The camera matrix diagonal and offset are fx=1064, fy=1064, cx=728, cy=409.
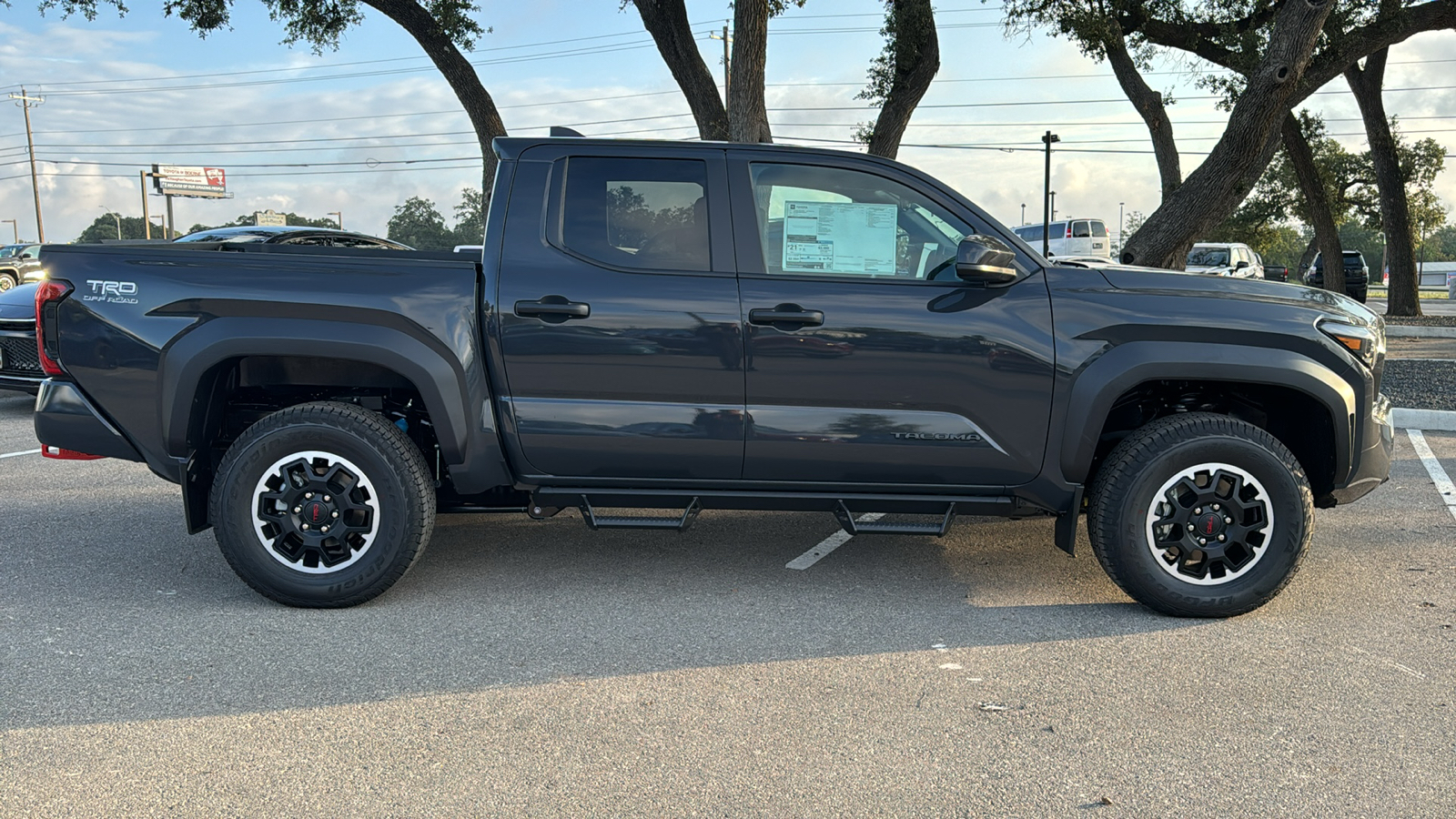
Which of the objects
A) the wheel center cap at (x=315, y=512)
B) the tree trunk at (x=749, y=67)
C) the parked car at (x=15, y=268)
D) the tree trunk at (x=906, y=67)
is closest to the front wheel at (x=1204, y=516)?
the wheel center cap at (x=315, y=512)

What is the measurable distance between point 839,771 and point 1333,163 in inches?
1564

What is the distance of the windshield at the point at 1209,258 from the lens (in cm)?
2802

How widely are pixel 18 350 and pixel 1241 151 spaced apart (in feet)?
41.0

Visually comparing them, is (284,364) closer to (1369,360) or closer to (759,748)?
(759,748)

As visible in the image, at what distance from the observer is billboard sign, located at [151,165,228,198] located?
300 feet

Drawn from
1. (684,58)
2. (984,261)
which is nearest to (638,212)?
(984,261)

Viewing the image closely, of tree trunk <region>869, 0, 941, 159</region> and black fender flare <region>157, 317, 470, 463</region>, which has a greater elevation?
tree trunk <region>869, 0, 941, 159</region>

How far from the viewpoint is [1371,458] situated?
4461 millimetres

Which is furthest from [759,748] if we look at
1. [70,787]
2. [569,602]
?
[70,787]

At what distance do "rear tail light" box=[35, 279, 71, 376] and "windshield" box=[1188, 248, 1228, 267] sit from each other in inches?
1113

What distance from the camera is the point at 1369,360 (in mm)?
4434

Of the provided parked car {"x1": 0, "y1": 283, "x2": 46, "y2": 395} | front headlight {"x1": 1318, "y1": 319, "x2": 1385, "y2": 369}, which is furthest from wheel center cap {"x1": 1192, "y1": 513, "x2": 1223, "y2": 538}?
parked car {"x1": 0, "y1": 283, "x2": 46, "y2": 395}

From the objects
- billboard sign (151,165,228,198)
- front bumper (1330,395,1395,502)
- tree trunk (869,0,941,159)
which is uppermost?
billboard sign (151,165,228,198)

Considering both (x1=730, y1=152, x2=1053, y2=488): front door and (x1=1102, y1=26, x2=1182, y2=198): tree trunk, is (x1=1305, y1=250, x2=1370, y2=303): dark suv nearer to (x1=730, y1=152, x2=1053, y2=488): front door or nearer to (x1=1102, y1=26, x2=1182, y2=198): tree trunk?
(x1=1102, y1=26, x2=1182, y2=198): tree trunk
